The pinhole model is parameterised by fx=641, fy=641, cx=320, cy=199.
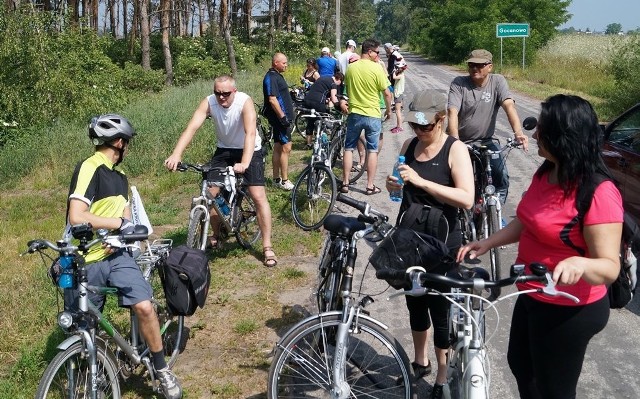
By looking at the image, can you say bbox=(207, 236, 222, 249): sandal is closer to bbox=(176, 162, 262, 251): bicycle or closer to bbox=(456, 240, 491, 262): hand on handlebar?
bbox=(176, 162, 262, 251): bicycle

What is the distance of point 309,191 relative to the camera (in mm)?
7461

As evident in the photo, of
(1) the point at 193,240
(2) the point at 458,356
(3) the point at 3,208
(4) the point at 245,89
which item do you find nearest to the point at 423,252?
(2) the point at 458,356

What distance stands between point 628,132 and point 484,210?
1.85 metres

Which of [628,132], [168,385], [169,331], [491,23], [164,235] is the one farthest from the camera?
[491,23]

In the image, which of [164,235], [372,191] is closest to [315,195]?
[372,191]

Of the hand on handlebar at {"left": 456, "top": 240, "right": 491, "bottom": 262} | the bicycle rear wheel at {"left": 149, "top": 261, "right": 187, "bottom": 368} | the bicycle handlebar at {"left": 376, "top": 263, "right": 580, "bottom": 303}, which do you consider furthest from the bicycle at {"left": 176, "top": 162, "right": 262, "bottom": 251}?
the bicycle handlebar at {"left": 376, "top": 263, "right": 580, "bottom": 303}

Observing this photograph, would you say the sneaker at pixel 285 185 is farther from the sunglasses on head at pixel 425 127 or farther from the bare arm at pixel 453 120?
the sunglasses on head at pixel 425 127

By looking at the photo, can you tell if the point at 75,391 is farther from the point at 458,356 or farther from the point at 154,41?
the point at 154,41

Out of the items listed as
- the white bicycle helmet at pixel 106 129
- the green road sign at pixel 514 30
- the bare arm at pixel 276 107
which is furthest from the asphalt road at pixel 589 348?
the green road sign at pixel 514 30

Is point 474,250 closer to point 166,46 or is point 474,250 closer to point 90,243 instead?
point 90,243

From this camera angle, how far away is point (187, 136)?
5898 mm

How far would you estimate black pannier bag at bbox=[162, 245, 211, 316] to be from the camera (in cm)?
402

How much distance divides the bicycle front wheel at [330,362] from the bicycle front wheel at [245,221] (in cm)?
305

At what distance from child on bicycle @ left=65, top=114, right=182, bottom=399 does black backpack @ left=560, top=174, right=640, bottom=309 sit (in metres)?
2.29
